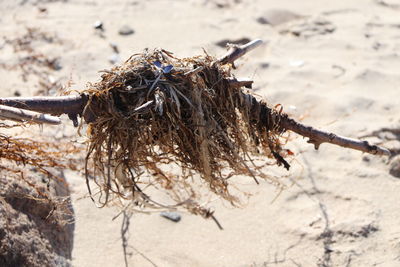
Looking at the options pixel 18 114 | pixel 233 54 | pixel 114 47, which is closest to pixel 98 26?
pixel 114 47

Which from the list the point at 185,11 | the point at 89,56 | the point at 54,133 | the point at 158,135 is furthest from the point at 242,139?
the point at 185,11

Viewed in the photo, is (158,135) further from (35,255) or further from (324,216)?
(324,216)

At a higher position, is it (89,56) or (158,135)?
(158,135)

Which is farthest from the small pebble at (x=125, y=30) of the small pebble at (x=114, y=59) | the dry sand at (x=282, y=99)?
the small pebble at (x=114, y=59)

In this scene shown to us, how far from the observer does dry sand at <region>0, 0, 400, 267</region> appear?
2.80 m

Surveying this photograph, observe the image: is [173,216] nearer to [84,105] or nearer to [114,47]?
[84,105]

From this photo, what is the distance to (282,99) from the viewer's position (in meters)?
4.00

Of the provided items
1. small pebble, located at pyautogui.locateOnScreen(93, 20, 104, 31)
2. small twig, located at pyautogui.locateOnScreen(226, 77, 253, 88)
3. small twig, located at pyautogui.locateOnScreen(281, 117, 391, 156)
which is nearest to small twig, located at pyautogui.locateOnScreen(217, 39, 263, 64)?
small twig, located at pyautogui.locateOnScreen(226, 77, 253, 88)

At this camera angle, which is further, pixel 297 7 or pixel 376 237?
pixel 297 7

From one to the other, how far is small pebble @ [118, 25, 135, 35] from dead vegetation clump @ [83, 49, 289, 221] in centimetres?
284

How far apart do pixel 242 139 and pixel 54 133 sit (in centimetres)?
166

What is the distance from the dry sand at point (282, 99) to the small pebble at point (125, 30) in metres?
0.06

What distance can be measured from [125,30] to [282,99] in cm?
181

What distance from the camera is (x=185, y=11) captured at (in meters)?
5.41
